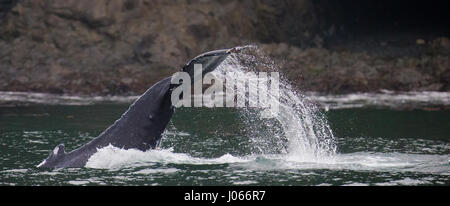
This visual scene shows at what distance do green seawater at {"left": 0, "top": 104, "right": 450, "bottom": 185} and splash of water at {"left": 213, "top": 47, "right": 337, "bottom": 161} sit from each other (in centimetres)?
26

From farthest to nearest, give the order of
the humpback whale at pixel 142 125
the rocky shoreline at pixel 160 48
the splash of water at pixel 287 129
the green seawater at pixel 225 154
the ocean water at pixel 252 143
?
1. the rocky shoreline at pixel 160 48
2. the splash of water at pixel 287 129
3. the ocean water at pixel 252 143
4. the green seawater at pixel 225 154
5. the humpback whale at pixel 142 125

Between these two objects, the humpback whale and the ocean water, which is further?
the ocean water

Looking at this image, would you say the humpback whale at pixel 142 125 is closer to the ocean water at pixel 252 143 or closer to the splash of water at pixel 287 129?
the ocean water at pixel 252 143

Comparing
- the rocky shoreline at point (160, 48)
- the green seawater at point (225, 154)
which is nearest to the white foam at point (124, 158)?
the green seawater at point (225, 154)

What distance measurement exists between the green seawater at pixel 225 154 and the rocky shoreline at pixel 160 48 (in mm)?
7590

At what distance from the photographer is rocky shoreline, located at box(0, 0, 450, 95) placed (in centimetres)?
3434

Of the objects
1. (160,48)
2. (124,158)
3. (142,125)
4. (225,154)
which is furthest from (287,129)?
(160,48)

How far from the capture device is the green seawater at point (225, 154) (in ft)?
49.2

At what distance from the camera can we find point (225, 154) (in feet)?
59.5

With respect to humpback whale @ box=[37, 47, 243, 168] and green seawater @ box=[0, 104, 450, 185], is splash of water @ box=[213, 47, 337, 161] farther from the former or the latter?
humpback whale @ box=[37, 47, 243, 168]

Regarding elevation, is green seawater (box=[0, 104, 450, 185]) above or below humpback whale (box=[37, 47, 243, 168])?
below

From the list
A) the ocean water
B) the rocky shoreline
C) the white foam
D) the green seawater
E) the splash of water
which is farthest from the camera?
the rocky shoreline

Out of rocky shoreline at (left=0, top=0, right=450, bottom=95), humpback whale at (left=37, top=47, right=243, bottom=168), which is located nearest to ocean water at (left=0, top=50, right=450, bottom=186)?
humpback whale at (left=37, top=47, right=243, bottom=168)

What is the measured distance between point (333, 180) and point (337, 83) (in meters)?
19.7
